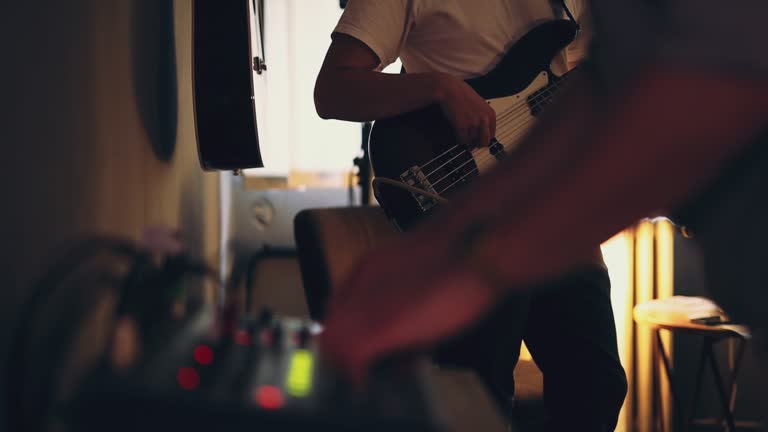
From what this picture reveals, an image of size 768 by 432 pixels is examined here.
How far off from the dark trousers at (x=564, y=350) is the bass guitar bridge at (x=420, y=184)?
0.73ft

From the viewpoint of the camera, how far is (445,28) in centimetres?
117

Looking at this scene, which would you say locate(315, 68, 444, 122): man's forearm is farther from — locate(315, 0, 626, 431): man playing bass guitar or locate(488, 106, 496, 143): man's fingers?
locate(488, 106, 496, 143): man's fingers

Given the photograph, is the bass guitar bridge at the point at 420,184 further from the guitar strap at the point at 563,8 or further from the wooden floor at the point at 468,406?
the wooden floor at the point at 468,406

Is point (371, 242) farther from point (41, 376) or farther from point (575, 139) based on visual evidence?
point (575, 139)

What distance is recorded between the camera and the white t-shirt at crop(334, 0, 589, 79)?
1.13 m

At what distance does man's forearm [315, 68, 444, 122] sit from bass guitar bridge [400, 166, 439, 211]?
11 centimetres

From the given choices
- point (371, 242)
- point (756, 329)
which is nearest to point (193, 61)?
point (371, 242)

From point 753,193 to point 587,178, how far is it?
0.16m

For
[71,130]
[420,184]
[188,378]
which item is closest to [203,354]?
[188,378]

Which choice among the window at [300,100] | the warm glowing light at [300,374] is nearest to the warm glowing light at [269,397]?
the warm glowing light at [300,374]

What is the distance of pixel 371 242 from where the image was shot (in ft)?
4.03

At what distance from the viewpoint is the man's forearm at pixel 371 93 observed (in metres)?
1.05

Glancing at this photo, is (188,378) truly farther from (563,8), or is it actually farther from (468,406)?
(563,8)

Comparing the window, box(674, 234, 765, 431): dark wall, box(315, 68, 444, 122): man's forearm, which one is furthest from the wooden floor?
box(674, 234, 765, 431): dark wall
